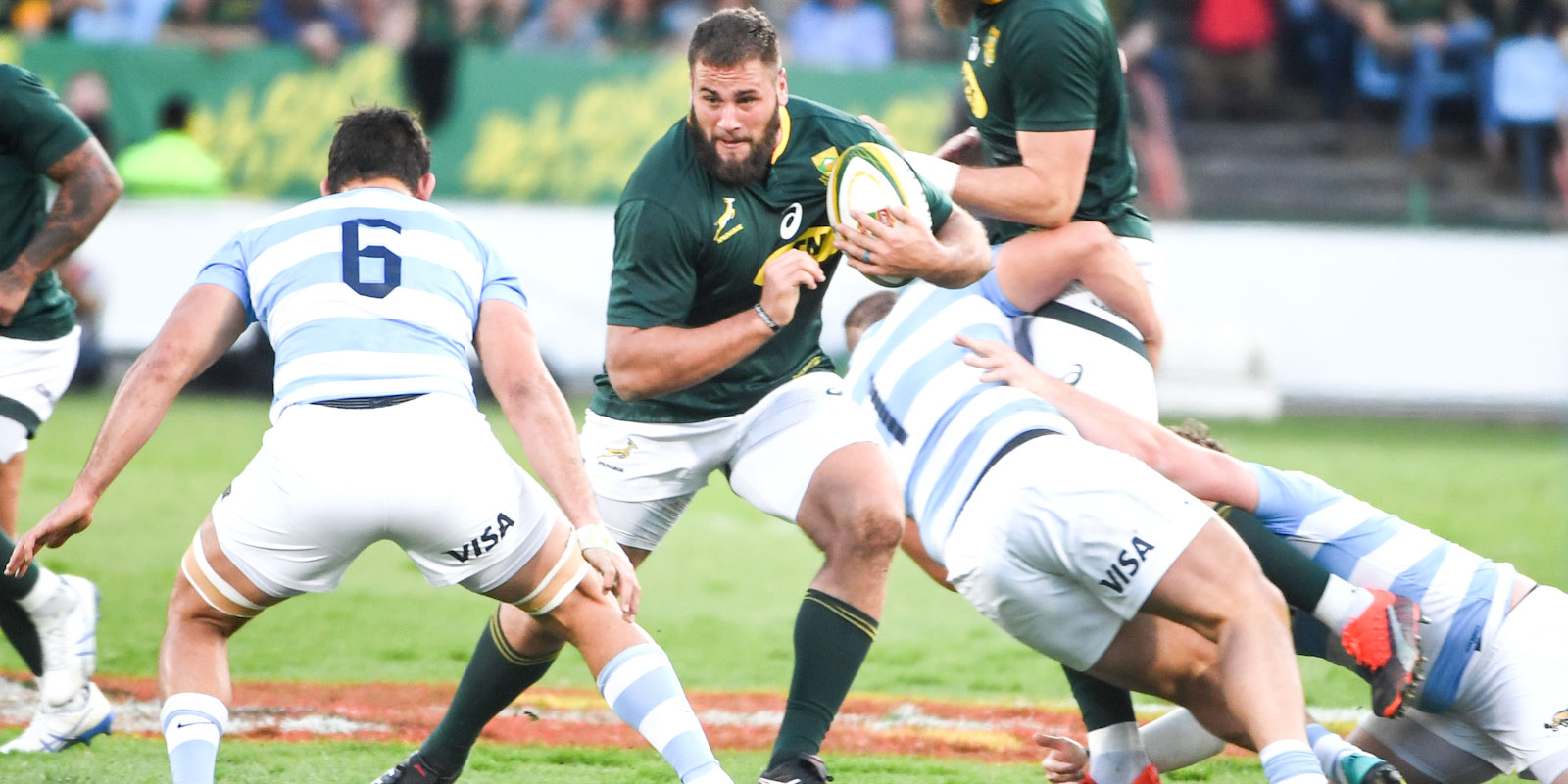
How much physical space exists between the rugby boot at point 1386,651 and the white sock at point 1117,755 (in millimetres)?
778

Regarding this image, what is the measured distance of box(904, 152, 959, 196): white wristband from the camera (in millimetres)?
5330

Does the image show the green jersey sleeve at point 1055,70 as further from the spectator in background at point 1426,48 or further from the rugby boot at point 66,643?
the spectator in background at point 1426,48

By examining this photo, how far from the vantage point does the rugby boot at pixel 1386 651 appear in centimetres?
415

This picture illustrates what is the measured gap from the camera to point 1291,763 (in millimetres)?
3842

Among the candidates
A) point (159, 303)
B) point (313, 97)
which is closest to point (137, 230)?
point (159, 303)

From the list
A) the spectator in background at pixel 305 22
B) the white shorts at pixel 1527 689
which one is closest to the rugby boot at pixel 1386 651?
the white shorts at pixel 1527 689

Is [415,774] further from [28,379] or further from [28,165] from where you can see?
[28,165]

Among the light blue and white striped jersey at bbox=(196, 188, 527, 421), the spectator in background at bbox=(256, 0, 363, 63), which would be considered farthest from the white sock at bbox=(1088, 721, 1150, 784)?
the spectator in background at bbox=(256, 0, 363, 63)

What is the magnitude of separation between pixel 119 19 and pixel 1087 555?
50.9ft

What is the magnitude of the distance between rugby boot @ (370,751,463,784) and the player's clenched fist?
5.42 feet

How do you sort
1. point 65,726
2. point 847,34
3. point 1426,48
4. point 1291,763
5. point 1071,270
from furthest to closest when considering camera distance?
point 1426,48
point 847,34
point 65,726
point 1071,270
point 1291,763

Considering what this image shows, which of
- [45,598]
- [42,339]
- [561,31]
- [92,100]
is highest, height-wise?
[42,339]

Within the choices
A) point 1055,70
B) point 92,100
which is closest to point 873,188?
point 1055,70

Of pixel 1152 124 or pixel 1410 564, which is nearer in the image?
pixel 1410 564
